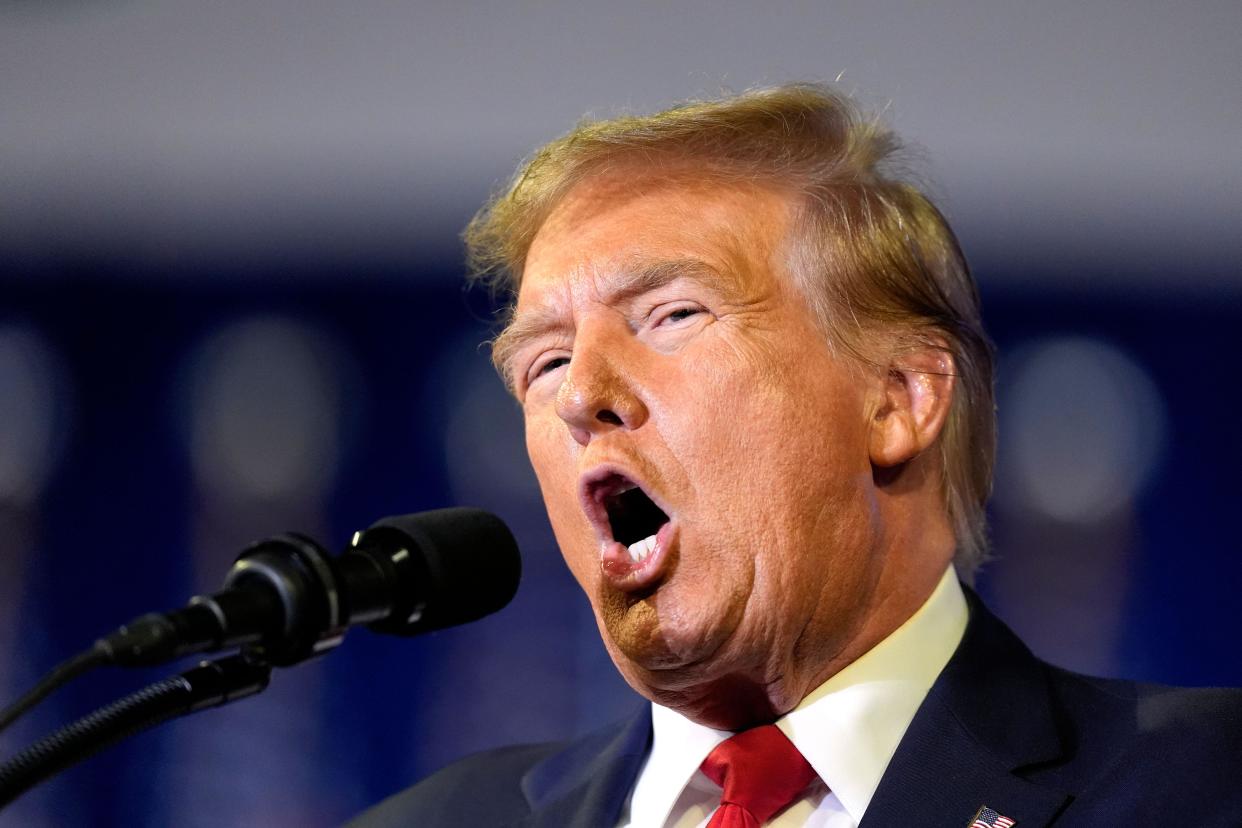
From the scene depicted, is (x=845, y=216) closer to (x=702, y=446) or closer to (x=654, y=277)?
(x=654, y=277)

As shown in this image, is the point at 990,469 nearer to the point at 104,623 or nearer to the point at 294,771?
the point at 294,771

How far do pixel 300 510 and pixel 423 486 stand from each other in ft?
0.96

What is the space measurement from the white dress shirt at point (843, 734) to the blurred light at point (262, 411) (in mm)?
1568

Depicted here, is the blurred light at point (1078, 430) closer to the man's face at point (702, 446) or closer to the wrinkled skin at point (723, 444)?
the wrinkled skin at point (723, 444)

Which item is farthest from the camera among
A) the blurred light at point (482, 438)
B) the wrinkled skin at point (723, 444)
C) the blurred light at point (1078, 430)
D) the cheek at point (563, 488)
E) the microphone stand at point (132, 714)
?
the blurred light at point (482, 438)

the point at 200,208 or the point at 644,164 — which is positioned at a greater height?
the point at 200,208

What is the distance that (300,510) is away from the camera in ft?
10.7

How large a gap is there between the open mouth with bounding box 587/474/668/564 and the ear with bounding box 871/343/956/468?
301mm

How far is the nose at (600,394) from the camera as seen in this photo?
172cm

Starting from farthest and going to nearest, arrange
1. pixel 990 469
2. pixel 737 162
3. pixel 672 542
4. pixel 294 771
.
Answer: pixel 294 771, pixel 990 469, pixel 737 162, pixel 672 542

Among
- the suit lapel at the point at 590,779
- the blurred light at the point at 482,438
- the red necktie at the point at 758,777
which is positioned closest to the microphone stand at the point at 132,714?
the red necktie at the point at 758,777

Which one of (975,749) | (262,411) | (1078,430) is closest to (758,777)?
(975,749)

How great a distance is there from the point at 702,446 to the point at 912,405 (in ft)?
1.09

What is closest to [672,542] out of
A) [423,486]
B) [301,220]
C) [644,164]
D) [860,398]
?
[860,398]
